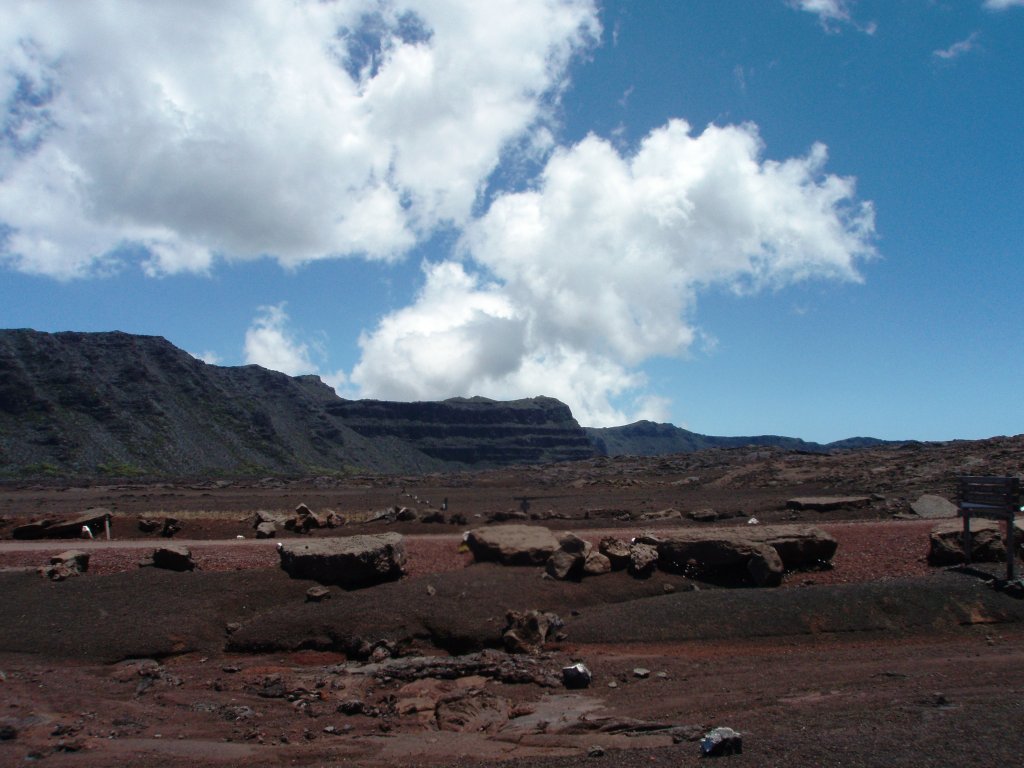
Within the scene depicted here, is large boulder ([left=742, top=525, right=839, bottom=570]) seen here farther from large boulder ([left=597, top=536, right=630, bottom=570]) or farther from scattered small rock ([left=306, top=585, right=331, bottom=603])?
scattered small rock ([left=306, top=585, right=331, bottom=603])

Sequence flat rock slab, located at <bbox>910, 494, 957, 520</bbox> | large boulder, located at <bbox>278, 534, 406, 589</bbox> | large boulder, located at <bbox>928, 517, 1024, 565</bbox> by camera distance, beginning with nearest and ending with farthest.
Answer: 1. large boulder, located at <bbox>278, 534, 406, 589</bbox>
2. large boulder, located at <bbox>928, 517, 1024, 565</bbox>
3. flat rock slab, located at <bbox>910, 494, 957, 520</bbox>

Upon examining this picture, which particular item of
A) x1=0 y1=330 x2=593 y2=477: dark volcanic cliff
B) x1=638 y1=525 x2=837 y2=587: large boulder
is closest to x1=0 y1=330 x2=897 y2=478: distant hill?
x1=0 y1=330 x2=593 y2=477: dark volcanic cliff

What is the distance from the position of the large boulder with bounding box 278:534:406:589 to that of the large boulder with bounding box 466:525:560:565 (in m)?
2.19

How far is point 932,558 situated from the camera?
17875 millimetres

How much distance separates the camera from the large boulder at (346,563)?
53.3 feet

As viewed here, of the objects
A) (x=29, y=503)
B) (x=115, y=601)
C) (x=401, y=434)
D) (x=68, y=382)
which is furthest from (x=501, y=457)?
(x=115, y=601)

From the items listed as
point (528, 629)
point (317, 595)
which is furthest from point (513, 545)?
point (317, 595)

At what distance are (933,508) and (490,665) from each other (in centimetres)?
2049

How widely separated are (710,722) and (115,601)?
12071 millimetres

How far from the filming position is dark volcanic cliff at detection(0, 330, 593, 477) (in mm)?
99875

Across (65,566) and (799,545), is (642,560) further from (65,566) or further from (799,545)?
(65,566)

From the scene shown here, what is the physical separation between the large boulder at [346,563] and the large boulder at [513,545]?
7.20 feet

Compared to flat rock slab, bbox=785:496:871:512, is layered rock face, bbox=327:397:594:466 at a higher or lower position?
higher

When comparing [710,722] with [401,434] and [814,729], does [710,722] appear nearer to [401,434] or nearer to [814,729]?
[814,729]
